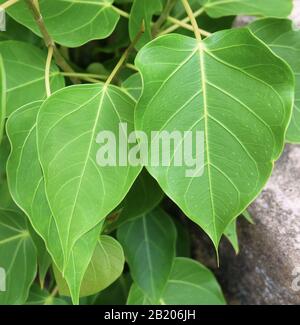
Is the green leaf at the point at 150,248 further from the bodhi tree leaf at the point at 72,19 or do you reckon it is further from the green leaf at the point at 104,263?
the bodhi tree leaf at the point at 72,19

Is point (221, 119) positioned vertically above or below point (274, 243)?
above

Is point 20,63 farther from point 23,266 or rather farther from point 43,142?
point 23,266

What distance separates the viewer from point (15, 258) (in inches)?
36.3

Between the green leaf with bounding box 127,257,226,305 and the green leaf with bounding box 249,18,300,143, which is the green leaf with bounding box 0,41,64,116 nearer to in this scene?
the green leaf with bounding box 249,18,300,143

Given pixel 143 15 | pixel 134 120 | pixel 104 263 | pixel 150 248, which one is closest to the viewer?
pixel 134 120

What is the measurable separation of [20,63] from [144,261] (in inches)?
15.5

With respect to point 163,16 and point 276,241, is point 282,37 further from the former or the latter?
point 276,241

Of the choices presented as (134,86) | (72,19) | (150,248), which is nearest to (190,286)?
(150,248)

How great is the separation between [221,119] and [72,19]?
0.97 feet

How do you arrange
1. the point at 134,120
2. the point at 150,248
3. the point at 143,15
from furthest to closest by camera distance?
the point at 150,248 → the point at 143,15 → the point at 134,120

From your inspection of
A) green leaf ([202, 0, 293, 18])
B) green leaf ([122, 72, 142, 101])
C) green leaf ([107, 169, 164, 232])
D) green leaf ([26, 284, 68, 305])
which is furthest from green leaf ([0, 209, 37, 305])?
green leaf ([202, 0, 293, 18])

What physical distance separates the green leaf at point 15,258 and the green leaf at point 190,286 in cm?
24

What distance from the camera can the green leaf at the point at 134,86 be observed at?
30.2 inches

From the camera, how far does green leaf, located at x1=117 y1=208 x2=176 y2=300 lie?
928 millimetres
